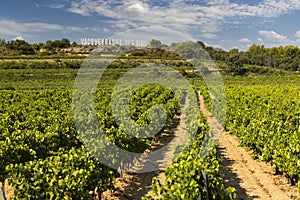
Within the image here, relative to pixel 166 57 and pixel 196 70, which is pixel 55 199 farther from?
pixel 166 57

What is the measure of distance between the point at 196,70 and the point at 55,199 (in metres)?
59.0

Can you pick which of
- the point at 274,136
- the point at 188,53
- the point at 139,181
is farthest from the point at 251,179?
the point at 188,53

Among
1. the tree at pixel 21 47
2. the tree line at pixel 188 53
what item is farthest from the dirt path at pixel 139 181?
the tree at pixel 21 47

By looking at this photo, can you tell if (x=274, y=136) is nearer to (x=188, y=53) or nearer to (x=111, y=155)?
(x=111, y=155)

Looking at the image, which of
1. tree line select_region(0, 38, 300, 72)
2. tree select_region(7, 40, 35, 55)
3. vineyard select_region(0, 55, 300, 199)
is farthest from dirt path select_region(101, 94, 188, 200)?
tree select_region(7, 40, 35, 55)

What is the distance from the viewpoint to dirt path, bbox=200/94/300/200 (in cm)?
913

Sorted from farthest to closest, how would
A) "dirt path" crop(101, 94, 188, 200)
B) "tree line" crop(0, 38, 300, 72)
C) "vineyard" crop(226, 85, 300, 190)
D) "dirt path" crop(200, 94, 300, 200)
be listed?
Answer: "tree line" crop(0, 38, 300, 72) → "vineyard" crop(226, 85, 300, 190) → "dirt path" crop(101, 94, 188, 200) → "dirt path" crop(200, 94, 300, 200)

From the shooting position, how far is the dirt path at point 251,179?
9133mm

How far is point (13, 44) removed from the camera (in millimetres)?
77188

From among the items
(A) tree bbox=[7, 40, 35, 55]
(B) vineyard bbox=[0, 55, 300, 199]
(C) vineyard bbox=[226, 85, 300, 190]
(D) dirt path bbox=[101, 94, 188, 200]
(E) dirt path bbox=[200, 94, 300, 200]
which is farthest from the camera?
(A) tree bbox=[7, 40, 35, 55]

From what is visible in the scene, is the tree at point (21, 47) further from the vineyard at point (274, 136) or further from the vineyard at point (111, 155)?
the vineyard at point (274, 136)

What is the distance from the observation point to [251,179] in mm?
10258

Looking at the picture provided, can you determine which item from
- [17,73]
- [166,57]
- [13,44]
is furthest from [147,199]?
[13,44]

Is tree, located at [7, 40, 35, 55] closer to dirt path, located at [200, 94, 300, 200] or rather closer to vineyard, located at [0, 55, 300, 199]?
vineyard, located at [0, 55, 300, 199]
